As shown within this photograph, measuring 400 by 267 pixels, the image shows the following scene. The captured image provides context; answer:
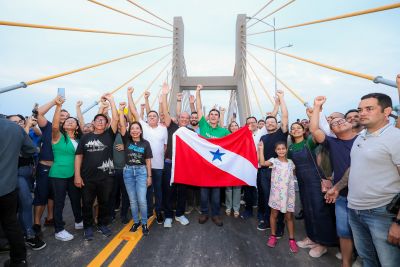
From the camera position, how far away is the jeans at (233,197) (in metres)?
4.65

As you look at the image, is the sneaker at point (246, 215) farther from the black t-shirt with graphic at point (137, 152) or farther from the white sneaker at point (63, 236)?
the white sneaker at point (63, 236)

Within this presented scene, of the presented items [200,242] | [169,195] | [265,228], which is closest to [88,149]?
[169,195]

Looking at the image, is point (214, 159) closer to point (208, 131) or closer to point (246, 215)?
point (208, 131)

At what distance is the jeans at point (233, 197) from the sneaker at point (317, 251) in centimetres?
166

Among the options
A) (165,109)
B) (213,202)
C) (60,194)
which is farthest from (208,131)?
(60,194)

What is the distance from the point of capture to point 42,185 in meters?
3.64

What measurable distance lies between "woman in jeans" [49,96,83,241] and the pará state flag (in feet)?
5.25

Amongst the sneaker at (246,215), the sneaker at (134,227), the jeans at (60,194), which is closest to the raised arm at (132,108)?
the jeans at (60,194)

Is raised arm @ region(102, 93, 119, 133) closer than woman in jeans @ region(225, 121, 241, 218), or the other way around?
raised arm @ region(102, 93, 119, 133)

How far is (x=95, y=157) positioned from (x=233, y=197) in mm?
2604

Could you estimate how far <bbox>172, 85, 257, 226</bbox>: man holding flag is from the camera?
4383 mm

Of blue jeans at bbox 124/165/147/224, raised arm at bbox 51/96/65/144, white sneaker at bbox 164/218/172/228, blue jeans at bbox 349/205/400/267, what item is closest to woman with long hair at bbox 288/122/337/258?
blue jeans at bbox 349/205/400/267

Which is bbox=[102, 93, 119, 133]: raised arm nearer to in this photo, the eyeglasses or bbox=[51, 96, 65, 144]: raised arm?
bbox=[51, 96, 65, 144]: raised arm

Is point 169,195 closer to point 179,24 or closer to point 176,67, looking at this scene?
point 176,67
